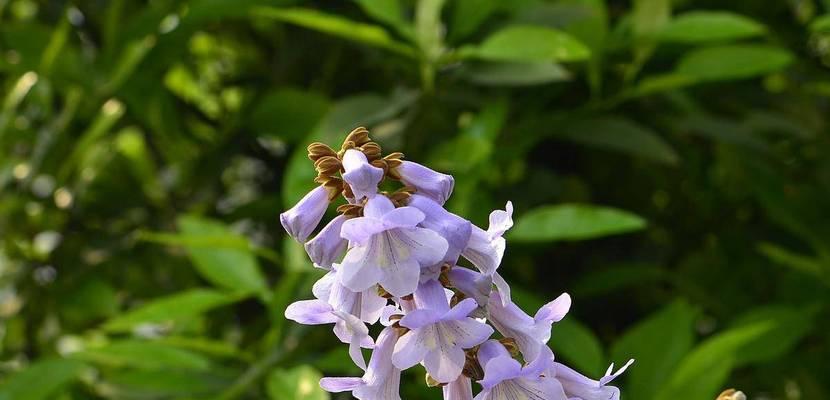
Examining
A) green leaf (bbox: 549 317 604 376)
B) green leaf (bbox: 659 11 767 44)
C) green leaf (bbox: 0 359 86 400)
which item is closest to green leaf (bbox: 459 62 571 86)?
green leaf (bbox: 659 11 767 44)

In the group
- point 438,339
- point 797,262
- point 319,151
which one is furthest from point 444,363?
point 797,262

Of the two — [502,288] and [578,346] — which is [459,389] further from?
[578,346]

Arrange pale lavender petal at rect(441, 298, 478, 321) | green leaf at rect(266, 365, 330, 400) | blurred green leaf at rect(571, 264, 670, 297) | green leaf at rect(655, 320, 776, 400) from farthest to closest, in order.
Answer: blurred green leaf at rect(571, 264, 670, 297), green leaf at rect(655, 320, 776, 400), green leaf at rect(266, 365, 330, 400), pale lavender petal at rect(441, 298, 478, 321)

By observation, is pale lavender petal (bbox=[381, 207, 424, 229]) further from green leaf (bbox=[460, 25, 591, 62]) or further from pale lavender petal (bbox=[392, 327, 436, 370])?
green leaf (bbox=[460, 25, 591, 62])

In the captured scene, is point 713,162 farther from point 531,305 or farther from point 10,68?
point 10,68

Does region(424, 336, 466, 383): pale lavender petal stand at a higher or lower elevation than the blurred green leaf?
higher

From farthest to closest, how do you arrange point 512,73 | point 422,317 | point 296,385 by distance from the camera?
point 512,73
point 296,385
point 422,317
